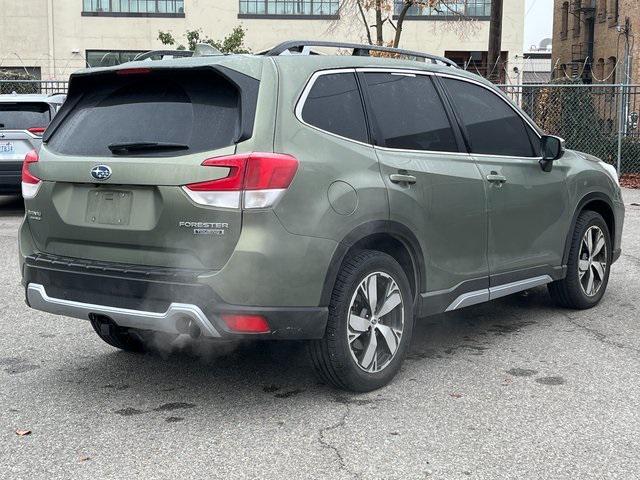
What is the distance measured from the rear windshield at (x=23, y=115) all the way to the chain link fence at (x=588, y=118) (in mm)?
5925

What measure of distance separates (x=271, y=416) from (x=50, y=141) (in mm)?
1987

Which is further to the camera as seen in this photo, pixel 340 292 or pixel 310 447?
pixel 340 292

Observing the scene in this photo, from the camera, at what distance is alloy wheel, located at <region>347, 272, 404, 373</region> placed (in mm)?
4770

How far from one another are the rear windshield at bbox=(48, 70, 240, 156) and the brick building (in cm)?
3633

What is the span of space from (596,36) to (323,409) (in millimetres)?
46136

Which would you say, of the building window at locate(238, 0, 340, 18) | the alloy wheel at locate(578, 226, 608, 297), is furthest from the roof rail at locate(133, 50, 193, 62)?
the building window at locate(238, 0, 340, 18)

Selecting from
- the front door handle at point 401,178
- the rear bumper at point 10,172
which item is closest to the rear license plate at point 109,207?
the front door handle at point 401,178

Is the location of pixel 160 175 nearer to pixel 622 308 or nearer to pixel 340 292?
pixel 340 292

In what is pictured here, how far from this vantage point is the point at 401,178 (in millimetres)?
Answer: 4965

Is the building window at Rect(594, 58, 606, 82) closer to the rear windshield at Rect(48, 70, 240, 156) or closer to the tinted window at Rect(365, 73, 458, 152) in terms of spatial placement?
the tinted window at Rect(365, 73, 458, 152)

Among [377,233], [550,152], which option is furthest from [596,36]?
[377,233]

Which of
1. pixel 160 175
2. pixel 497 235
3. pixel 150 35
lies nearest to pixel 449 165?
pixel 497 235

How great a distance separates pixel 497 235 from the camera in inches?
227

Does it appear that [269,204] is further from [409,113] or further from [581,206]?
[581,206]
